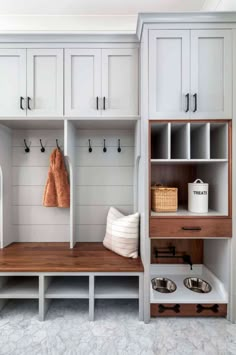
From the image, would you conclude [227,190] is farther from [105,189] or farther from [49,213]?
[49,213]

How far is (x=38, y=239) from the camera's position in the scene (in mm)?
2143

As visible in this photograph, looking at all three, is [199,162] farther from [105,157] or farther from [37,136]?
[37,136]

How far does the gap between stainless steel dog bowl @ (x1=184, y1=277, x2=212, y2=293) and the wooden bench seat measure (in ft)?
1.79

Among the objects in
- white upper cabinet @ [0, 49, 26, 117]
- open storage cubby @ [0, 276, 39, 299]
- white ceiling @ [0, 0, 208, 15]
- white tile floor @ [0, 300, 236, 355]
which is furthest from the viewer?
white ceiling @ [0, 0, 208, 15]

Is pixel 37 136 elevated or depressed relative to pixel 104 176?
elevated

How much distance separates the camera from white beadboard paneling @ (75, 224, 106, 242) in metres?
→ 2.14

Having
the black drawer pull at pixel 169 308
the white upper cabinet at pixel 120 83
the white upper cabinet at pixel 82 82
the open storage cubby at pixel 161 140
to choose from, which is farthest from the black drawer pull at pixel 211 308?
the white upper cabinet at pixel 82 82

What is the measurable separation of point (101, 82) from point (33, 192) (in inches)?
48.3

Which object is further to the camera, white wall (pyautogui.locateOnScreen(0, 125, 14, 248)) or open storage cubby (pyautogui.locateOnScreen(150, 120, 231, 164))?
white wall (pyautogui.locateOnScreen(0, 125, 14, 248))

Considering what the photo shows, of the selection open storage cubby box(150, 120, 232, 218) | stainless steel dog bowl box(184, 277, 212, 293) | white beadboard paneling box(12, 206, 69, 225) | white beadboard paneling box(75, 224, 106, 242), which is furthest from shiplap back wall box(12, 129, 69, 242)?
stainless steel dog bowl box(184, 277, 212, 293)

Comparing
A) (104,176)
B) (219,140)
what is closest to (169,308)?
(104,176)

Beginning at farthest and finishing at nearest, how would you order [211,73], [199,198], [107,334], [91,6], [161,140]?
[91,6] → [161,140] → [199,198] → [211,73] → [107,334]

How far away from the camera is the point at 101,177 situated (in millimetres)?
2137

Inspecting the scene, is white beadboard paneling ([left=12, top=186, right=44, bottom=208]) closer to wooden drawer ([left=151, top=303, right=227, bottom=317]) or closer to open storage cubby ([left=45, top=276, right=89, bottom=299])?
open storage cubby ([left=45, top=276, right=89, bottom=299])
